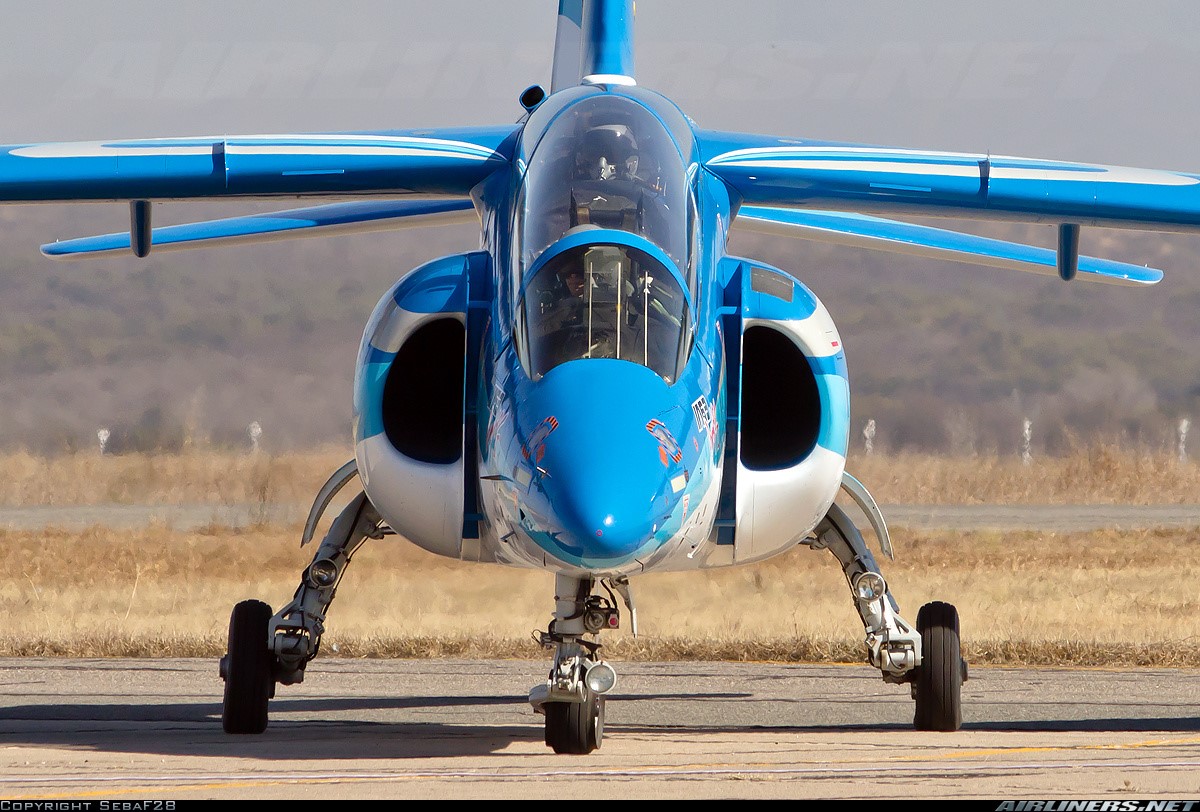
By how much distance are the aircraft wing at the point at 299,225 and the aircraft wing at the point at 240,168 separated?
1.74m

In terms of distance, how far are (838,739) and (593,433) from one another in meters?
3.36

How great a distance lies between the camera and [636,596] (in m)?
18.1

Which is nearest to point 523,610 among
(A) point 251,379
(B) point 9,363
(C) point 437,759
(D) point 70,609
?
(D) point 70,609

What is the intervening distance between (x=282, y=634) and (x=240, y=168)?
9.20 feet

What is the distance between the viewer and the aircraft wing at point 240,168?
33.4ft

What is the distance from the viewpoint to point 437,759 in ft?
28.6

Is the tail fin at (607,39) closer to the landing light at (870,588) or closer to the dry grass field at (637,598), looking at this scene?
the landing light at (870,588)

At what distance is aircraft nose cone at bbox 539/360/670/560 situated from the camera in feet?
23.5

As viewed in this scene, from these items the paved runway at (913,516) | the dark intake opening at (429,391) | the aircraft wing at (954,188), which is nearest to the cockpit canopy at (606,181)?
the dark intake opening at (429,391)

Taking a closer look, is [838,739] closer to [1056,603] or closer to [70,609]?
[1056,603]

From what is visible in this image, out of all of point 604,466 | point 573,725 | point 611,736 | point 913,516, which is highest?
point 913,516

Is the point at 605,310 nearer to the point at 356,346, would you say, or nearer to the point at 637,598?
the point at 637,598

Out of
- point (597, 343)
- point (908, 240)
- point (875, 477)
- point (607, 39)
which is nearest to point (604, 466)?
point (597, 343)

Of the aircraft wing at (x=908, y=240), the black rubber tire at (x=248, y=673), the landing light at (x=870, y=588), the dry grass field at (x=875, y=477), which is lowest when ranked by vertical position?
the black rubber tire at (x=248, y=673)
